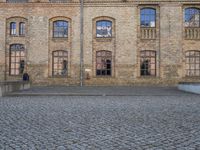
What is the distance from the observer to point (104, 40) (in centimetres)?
2511

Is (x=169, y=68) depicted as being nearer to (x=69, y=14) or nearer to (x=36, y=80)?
(x=69, y=14)

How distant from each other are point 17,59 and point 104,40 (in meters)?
7.78

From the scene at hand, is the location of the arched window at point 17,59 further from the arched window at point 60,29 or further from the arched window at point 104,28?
the arched window at point 104,28

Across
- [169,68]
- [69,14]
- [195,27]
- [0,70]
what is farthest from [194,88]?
[0,70]

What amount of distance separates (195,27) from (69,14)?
35.2ft

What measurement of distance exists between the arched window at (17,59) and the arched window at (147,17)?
417 inches

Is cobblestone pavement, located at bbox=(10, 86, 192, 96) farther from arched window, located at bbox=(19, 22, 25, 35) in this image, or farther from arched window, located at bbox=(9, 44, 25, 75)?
arched window, located at bbox=(19, 22, 25, 35)

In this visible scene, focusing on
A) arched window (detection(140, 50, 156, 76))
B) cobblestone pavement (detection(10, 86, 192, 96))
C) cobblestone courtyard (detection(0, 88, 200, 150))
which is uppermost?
arched window (detection(140, 50, 156, 76))

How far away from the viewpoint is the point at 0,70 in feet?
84.2

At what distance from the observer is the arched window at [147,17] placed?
82.2 ft

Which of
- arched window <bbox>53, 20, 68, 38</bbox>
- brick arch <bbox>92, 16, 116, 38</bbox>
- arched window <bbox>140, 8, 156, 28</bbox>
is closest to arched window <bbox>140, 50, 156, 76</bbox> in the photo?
arched window <bbox>140, 8, 156, 28</bbox>

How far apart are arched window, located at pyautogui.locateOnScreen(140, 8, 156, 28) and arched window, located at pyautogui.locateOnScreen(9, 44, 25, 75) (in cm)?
1058

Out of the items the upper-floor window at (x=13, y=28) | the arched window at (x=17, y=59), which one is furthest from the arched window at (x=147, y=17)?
the upper-floor window at (x=13, y=28)

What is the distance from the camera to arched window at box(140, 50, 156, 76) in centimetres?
2503
